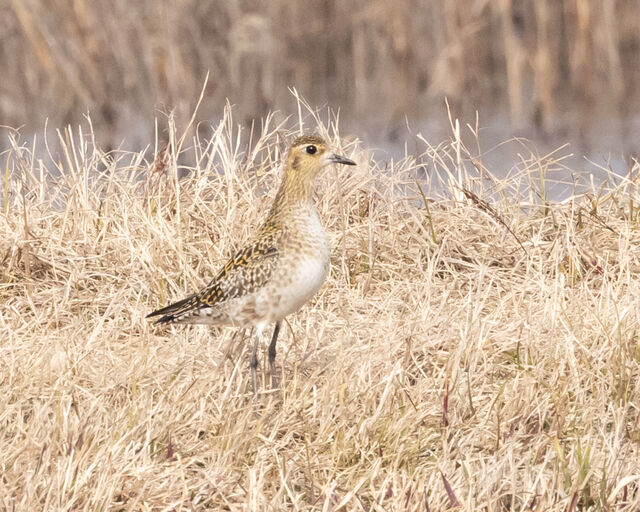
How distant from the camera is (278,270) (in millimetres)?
5090

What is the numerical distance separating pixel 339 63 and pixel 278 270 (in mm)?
8800

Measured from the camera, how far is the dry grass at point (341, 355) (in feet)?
14.1

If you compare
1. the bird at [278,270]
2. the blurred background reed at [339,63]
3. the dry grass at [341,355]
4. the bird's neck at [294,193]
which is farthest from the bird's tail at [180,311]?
the blurred background reed at [339,63]

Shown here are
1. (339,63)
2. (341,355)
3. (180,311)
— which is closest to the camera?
(341,355)

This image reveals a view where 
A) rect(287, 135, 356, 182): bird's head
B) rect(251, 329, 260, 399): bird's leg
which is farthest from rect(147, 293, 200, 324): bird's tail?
rect(287, 135, 356, 182): bird's head

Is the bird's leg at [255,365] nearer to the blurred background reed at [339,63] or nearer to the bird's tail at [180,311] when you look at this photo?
the bird's tail at [180,311]

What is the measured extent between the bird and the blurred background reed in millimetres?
6156

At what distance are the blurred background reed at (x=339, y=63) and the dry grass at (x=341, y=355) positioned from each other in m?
4.57

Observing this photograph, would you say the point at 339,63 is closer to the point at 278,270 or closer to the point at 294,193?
the point at 294,193

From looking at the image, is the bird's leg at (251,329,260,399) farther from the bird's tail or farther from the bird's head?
the bird's head

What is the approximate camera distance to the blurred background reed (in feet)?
39.5

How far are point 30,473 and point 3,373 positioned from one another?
3.86 ft

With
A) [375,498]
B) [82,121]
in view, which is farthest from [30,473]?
[82,121]

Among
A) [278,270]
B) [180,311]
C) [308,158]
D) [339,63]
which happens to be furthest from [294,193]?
[339,63]
